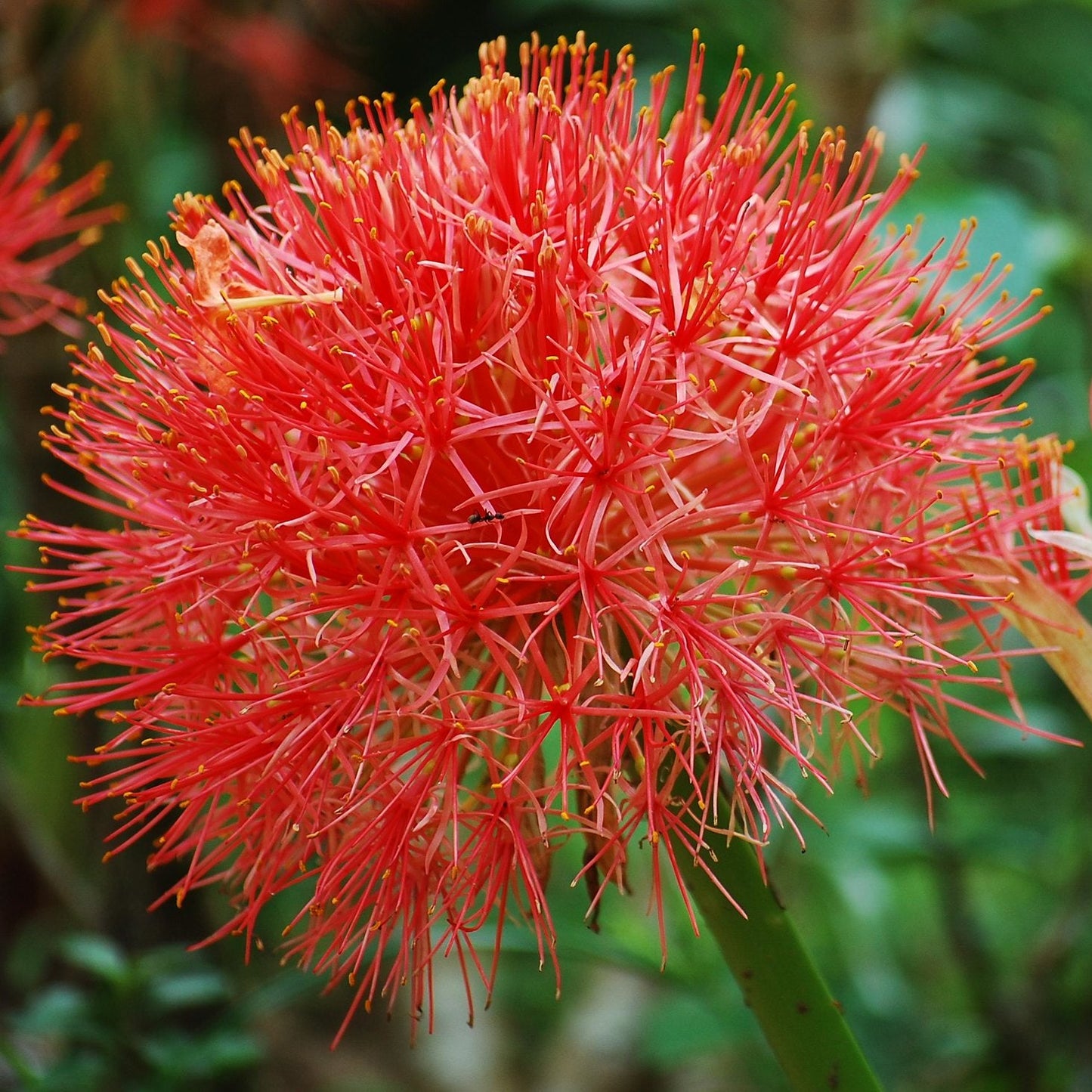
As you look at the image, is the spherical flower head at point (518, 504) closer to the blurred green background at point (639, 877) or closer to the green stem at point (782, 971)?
the green stem at point (782, 971)

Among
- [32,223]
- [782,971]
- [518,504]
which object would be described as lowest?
[782,971]

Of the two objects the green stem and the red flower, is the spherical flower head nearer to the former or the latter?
the green stem

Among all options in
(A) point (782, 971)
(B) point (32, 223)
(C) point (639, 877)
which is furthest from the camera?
(C) point (639, 877)

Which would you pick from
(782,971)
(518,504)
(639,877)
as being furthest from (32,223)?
(639,877)

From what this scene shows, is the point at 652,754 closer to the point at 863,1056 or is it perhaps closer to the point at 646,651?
the point at 646,651

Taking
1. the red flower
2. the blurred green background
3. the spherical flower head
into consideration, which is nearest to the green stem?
the spherical flower head

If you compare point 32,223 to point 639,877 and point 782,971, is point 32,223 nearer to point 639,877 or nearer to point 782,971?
point 782,971
